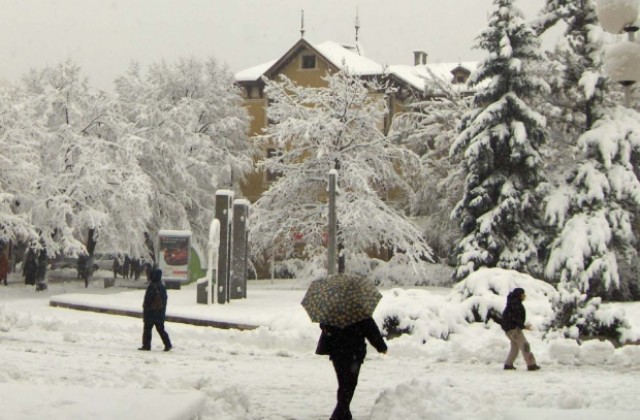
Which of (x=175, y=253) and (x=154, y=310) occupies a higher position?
(x=175, y=253)

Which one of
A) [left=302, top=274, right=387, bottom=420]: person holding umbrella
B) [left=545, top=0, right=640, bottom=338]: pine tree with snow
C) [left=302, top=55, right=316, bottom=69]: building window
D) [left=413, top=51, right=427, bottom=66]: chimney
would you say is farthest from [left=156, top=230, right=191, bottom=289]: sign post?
[left=413, top=51, right=427, bottom=66]: chimney

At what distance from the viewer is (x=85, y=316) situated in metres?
25.2

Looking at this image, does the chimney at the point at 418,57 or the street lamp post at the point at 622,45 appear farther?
the chimney at the point at 418,57

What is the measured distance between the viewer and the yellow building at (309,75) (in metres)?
51.0

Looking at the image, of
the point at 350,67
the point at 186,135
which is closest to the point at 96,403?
the point at 186,135

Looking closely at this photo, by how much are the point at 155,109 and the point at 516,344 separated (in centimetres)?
3291

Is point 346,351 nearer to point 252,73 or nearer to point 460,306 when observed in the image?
point 460,306

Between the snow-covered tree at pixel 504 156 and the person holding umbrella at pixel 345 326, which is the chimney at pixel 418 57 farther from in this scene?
the person holding umbrella at pixel 345 326

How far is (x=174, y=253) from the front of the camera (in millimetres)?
33344

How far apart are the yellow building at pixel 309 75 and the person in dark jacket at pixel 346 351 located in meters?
39.6

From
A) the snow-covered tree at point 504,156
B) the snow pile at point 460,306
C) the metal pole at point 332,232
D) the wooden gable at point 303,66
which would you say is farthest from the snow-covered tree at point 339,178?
the snow pile at point 460,306

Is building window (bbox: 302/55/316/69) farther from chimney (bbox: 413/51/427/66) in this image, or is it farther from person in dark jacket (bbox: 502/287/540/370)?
person in dark jacket (bbox: 502/287/540/370)

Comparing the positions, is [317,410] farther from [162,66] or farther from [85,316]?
[162,66]

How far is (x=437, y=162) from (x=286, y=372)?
93.8 feet
